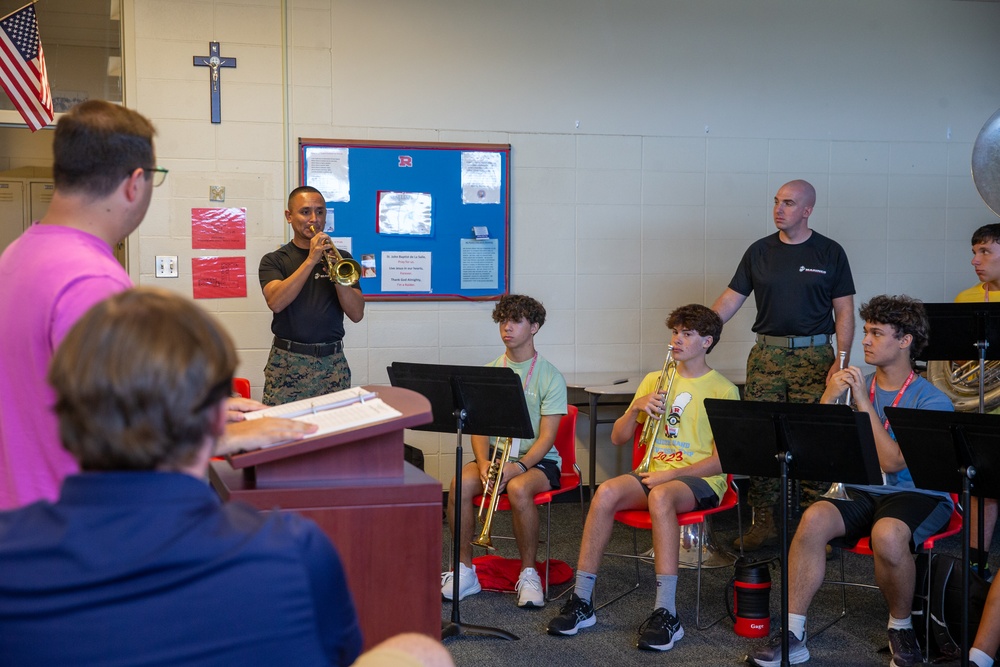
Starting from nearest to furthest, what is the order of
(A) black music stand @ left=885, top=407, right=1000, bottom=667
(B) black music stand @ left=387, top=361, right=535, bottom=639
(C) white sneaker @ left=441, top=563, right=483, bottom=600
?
(A) black music stand @ left=885, top=407, right=1000, bottom=667 < (B) black music stand @ left=387, top=361, right=535, bottom=639 < (C) white sneaker @ left=441, top=563, right=483, bottom=600

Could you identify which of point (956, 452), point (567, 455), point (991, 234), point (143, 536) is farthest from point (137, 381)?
point (991, 234)

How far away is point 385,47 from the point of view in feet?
17.0

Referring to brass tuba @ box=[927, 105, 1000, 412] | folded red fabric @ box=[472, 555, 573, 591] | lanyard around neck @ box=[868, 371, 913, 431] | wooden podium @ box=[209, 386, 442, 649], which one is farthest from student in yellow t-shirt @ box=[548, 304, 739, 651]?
wooden podium @ box=[209, 386, 442, 649]

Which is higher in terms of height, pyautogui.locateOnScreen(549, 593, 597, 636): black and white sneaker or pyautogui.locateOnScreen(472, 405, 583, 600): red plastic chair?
pyautogui.locateOnScreen(472, 405, 583, 600): red plastic chair

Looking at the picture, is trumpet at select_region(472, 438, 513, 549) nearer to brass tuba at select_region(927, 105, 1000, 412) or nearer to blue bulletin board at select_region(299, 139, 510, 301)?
blue bulletin board at select_region(299, 139, 510, 301)

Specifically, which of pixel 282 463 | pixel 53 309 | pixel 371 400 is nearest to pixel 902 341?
pixel 371 400

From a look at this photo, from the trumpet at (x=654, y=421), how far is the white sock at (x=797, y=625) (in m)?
0.89

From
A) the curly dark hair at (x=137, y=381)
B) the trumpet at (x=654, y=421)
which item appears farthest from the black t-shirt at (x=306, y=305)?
the curly dark hair at (x=137, y=381)

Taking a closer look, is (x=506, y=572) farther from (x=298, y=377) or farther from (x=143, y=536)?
(x=143, y=536)

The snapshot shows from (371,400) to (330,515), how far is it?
282 mm

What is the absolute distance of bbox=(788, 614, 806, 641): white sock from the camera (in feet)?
11.0

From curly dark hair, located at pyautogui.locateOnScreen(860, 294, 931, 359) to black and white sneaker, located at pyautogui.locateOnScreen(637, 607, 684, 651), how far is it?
4.35 ft

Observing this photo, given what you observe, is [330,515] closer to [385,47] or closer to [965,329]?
[965,329]

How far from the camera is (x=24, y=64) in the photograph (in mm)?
4492
